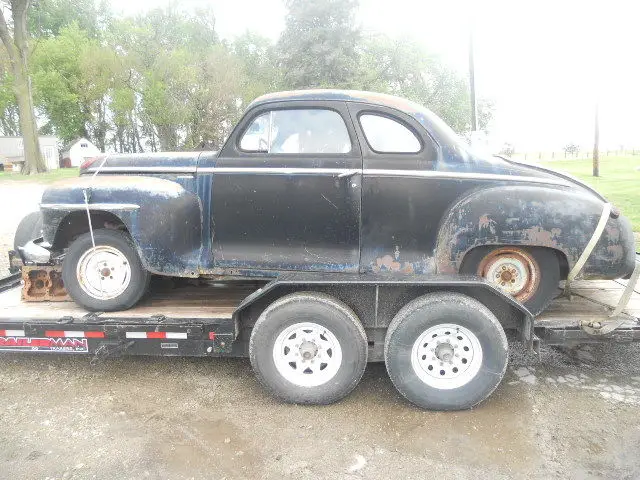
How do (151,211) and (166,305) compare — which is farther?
(166,305)

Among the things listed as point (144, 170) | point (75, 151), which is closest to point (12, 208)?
point (144, 170)

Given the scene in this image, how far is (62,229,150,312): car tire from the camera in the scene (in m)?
4.38

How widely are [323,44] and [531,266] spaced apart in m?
27.7

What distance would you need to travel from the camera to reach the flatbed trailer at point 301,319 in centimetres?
387

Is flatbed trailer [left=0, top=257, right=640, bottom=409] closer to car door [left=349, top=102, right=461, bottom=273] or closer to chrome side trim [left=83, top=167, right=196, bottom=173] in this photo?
car door [left=349, top=102, right=461, bottom=273]

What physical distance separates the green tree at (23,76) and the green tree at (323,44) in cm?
1644

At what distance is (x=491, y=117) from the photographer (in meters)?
38.2

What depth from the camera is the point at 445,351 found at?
12.5 feet

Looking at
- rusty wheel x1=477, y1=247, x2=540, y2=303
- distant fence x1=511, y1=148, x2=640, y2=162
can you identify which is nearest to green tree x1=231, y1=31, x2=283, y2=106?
distant fence x1=511, y1=148, x2=640, y2=162

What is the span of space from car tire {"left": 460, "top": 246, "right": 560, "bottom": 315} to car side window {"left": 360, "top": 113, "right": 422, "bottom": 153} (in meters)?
0.97

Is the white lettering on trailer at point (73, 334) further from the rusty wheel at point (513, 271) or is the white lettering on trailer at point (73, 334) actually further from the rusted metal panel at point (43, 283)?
the rusty wheel at point (513, 271)

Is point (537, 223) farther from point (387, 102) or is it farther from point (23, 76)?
point (23, 76)

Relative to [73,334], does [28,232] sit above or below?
above

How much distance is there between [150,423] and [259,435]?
790 millimetres
